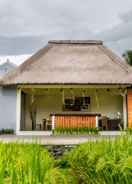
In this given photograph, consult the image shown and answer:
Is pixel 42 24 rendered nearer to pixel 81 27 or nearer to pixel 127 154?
pixel 81 27

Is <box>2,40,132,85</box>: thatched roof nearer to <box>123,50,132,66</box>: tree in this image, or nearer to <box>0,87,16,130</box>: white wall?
<box>0,87,16,130</box>: white wall

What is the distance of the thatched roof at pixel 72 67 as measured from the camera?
18562 millimetres

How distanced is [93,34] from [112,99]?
15.0 metres

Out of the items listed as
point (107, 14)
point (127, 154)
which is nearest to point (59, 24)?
point (107, 14)

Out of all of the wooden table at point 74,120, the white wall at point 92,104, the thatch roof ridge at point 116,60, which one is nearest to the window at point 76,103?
the white wall at point 92,104

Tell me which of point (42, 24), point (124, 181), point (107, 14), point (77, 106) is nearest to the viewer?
point (124, 181)

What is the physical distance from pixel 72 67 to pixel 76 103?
2429 mm

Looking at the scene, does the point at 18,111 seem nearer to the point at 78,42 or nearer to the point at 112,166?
the point at 78,42

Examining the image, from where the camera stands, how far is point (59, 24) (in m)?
29.3

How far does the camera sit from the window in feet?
70.0

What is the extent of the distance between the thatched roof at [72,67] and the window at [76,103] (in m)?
2.17

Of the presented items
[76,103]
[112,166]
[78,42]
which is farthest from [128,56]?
[112,166]

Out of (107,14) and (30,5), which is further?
(107,14)

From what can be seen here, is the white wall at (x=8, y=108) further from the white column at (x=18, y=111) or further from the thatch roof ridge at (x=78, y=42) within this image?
the thatch roof ridge at (x=78, y=42)
